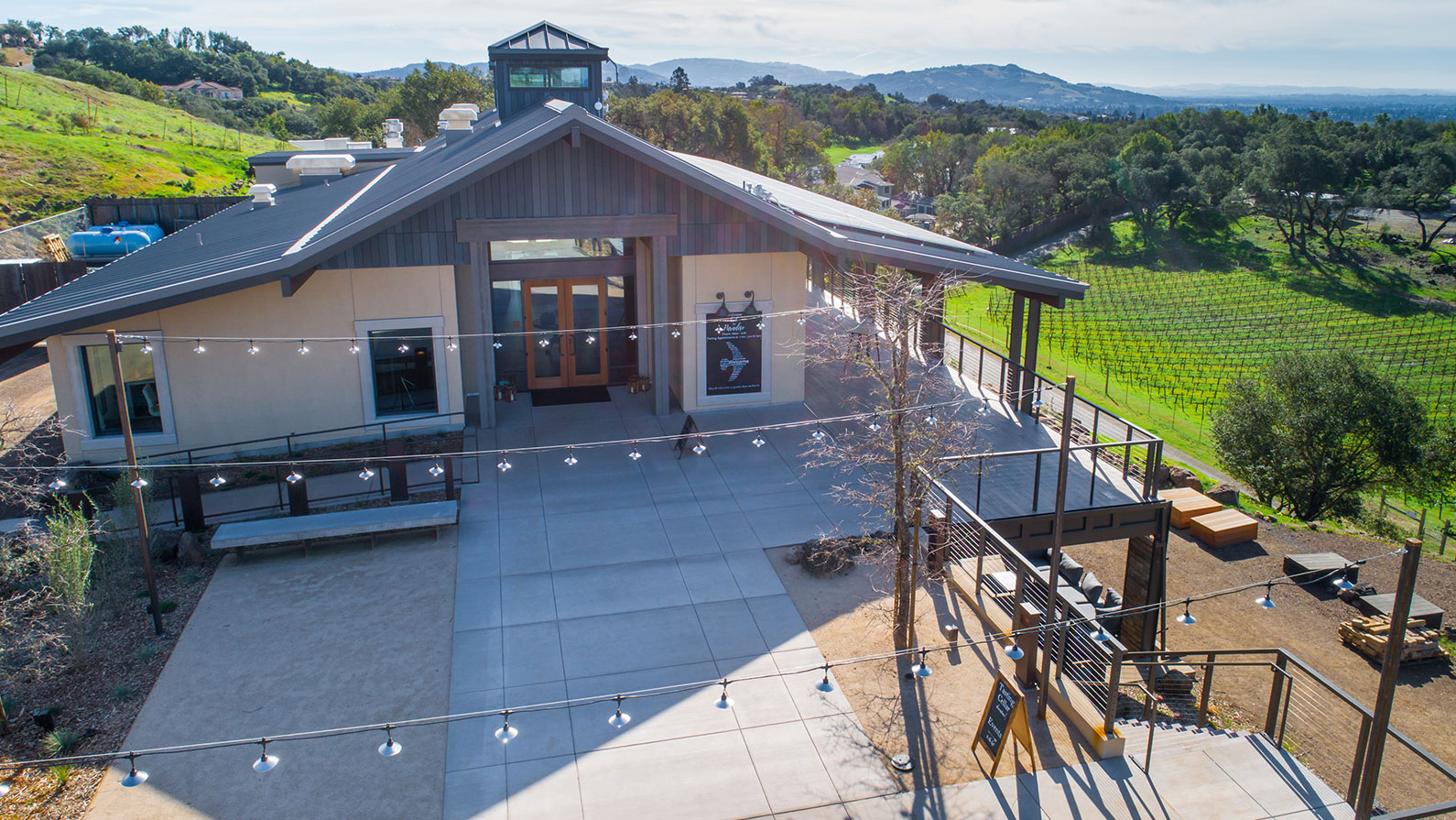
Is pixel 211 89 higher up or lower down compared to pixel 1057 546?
higher up

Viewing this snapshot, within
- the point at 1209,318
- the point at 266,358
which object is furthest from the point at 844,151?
the point at 266,358

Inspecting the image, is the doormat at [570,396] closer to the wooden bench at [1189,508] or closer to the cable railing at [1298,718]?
the cable railing at [1298,718]

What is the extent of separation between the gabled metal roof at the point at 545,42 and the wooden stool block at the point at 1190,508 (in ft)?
58.8

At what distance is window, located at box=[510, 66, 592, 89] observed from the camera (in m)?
24.9

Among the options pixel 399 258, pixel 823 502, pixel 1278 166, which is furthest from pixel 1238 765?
pixel 1278 166

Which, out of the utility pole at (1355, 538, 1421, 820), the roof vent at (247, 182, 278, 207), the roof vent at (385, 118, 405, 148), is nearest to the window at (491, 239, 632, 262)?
the roof vent at (247, 182, 278, 207)

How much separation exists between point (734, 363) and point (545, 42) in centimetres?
1198

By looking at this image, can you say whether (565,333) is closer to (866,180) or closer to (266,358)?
(266,358)

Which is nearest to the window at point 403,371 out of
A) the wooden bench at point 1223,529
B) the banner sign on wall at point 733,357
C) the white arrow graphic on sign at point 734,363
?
the banner sign on wall at point 733,357

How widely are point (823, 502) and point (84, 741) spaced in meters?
9.96

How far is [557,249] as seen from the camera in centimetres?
1891

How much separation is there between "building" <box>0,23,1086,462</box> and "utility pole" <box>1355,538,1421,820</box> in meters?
10.3

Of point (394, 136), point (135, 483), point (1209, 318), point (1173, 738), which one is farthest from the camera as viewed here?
point (1209, 318)

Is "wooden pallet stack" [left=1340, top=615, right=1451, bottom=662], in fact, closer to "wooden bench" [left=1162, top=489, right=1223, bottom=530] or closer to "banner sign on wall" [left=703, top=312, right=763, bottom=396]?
"wooden bench" [left=1162, top=489, right=1223, bottom=530]
